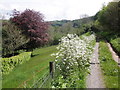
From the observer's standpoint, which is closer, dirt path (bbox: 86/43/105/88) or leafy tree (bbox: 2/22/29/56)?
dirt path (bbox: 86/43/105/88)

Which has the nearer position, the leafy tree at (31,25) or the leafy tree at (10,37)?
the leafy tree at (10,37)

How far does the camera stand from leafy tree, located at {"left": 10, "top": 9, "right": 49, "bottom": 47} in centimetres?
1583

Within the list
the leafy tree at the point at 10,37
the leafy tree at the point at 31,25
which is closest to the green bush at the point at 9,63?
the leafy tree at the point at 10,37

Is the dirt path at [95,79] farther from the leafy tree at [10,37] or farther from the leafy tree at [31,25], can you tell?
the leafy tree at [31,25]

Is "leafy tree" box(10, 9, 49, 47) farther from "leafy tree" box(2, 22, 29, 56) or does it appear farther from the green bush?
the green bush

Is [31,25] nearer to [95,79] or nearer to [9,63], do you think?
[9,63]

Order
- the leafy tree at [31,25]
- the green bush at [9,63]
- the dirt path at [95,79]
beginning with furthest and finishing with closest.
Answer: the leafy tree at [31,25] < the green bush at [9,63] < the dirt path at [95,79]

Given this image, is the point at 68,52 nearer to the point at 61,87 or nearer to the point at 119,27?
the point at 61,87

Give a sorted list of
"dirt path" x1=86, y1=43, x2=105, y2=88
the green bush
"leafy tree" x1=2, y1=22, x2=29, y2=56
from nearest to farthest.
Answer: "dirt path" x1=86, y1=43, x2=105, y2=88 → the green bush → "leafy tree" x1=2, y1=22, x2=29, y2=56

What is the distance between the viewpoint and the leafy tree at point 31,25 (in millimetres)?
15828

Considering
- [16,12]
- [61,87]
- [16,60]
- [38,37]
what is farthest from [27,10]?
[61,87]

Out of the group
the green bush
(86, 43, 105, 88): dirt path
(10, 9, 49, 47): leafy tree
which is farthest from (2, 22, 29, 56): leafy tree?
(86, 43, 105, 88): dirt path

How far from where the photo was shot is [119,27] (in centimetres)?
1563

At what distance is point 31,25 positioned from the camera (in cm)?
1584
